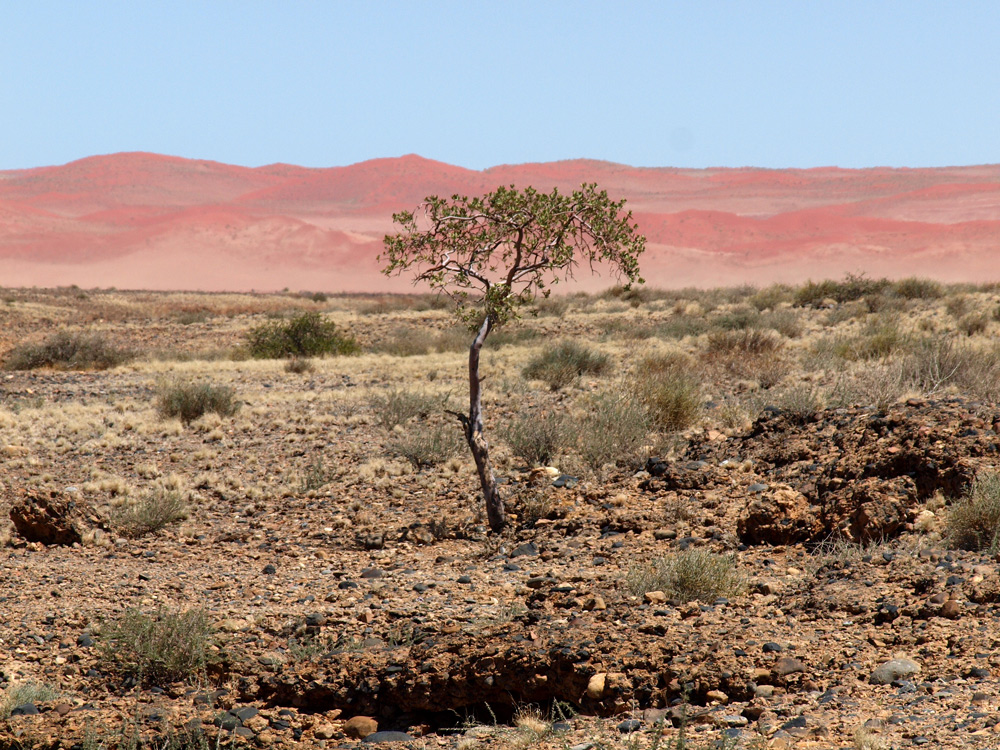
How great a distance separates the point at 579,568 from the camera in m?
7.04

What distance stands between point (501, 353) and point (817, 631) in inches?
611

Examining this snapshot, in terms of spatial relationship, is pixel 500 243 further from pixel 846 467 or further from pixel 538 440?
pixel 846 467

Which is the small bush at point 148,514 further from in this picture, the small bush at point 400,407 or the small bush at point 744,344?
the small bush at point 744,344

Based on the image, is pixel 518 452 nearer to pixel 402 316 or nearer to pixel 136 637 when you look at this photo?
pixel 136 637

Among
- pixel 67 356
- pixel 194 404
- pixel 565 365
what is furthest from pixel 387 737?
pixel 67 356

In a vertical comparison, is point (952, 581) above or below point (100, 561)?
above

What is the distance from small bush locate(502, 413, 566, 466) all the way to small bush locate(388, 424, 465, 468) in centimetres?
75

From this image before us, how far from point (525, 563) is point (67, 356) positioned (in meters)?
18.7

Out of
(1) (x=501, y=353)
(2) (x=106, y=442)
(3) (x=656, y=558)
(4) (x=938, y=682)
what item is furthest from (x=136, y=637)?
(1) (x=501, y=353)

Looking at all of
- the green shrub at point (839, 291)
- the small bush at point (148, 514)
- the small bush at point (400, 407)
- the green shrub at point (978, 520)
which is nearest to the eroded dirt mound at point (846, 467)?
the green shrub at point (978, 520)

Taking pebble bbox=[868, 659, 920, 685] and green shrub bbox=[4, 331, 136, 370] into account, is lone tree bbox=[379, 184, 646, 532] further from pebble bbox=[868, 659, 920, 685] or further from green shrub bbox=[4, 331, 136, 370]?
green shrub bbox=[4, 331, 136, 370]

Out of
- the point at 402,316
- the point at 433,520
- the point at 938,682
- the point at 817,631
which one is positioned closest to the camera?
the point at 938,682

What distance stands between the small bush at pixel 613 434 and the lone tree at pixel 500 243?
1.94m

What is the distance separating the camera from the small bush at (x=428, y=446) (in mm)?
10742
